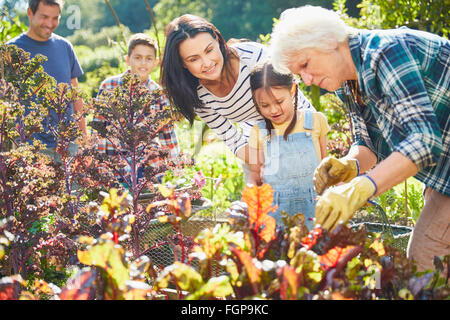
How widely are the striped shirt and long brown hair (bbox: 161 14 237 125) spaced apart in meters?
0.09

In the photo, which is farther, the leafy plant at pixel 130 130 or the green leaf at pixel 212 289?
the leafy plant at pixel 130 130

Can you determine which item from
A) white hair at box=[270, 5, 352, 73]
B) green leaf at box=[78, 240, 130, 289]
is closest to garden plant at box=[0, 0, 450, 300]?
green leaf at box=[78, 240, 130, 289]

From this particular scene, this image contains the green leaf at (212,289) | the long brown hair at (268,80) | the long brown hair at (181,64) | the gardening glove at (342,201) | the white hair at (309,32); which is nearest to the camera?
the green leaf at (212,289)

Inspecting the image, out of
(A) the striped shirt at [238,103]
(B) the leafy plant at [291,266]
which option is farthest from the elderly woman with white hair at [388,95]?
(A) the striped shirt at [238,103]

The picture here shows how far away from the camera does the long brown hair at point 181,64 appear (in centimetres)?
219

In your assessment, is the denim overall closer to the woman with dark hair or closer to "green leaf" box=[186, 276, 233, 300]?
the woman with dark hair

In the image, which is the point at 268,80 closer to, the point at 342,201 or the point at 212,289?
the point at 342,201

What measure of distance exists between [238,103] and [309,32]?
3.62ft

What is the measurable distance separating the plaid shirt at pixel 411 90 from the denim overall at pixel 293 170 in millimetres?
770

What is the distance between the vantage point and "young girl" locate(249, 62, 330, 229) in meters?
2.33

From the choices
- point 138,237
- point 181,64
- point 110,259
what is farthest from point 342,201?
point 181,64

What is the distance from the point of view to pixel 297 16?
147 cm

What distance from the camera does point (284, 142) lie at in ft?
7.97

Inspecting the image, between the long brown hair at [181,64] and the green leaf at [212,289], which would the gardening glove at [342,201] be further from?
the long brown hair at [181,64]
